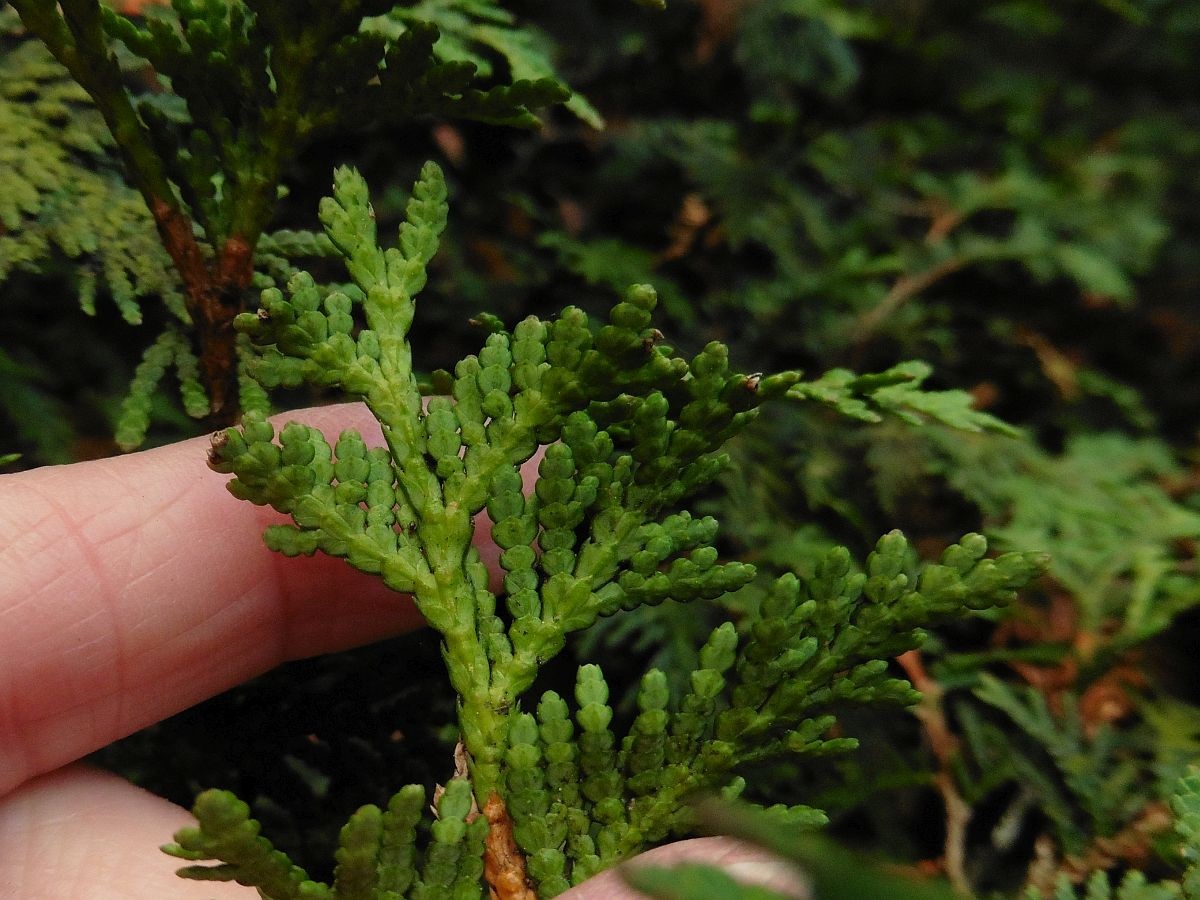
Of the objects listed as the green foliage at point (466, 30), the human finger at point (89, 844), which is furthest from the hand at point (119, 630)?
the green foliage at point (466, 30)

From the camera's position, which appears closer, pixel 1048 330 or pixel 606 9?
pixel 606 9

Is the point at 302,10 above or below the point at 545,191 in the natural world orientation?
above

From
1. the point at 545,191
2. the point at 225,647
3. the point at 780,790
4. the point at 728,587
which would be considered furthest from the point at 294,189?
the point at 780,790

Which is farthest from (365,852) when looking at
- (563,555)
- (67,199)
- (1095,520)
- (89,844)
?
(1095,520)

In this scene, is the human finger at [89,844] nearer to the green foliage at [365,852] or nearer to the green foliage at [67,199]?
the green foliage at [365,852]

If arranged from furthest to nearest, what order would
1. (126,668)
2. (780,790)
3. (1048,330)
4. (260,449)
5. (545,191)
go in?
(1048,330) → (545,191) → (780,790) → (126,668) → (260,449)

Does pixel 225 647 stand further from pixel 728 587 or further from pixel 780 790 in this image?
pixel 780 790
